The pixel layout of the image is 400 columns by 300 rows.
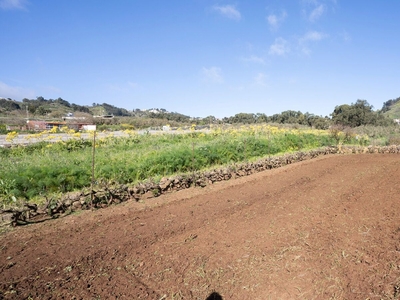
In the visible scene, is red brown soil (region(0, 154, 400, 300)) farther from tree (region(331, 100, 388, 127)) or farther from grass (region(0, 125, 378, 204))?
tree (region(331, 100, 388, 127))

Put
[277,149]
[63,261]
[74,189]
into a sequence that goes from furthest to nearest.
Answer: [277,149] < [74,189] < [63,261]

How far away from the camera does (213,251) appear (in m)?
4.21

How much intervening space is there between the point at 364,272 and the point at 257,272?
1463 mm

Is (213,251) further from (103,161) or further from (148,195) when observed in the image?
(103,161)

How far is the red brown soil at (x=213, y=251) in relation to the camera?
3297 millimetres

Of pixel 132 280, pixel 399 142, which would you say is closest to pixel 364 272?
pixel 132 280

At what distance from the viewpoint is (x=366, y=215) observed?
5723 millimetres

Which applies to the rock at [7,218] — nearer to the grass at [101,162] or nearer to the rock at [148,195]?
the grass at [101,162]

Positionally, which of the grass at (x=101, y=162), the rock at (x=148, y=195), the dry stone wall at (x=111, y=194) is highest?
the grass at (x=101, y=162)

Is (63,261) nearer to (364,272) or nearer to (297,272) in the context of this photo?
(297,272)

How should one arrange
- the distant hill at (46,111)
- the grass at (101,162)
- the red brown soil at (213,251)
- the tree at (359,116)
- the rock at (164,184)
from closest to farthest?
the red brown soil at (213,251) < the grass at (101,162) < the rock at (164,184) < the tree at (359,116) < the distant hill at (46,111)

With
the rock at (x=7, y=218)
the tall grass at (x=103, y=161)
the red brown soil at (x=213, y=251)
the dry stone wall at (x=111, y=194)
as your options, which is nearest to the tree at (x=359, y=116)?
the tall grass at (x=103, y=161)

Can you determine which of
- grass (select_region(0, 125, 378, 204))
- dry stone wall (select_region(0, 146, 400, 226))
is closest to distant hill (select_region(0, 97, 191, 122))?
grass (select_region(0, 125, 378, 204))

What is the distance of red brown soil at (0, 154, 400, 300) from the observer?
330 cm
